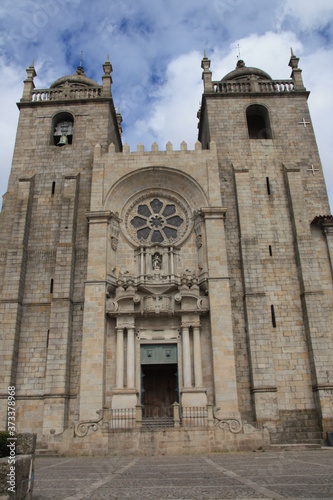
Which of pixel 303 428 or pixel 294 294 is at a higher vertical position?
pixel 294 294

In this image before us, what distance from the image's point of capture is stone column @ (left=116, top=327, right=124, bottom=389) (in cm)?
1553

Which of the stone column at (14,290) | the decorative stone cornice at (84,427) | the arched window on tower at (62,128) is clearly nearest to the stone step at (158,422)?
the decorative stone cornice at (84,427)

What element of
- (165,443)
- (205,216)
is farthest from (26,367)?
(205,216)

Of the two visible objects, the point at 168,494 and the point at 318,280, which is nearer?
the point at 168,494

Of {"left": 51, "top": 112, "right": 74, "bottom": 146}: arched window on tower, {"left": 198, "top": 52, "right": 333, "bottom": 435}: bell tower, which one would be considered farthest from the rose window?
{"left": 51, "top": 112, "right": 74, "bottom": 146}: arched window on tower

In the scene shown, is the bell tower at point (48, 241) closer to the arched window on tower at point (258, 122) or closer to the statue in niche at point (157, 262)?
the statue in niche at point (157, 262)

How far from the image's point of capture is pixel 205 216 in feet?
58.7

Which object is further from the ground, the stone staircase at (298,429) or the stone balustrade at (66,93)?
the stone balustrade at (66,93)

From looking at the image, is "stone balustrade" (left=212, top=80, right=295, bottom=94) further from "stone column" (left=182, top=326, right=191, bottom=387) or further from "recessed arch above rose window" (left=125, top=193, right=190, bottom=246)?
"stone column" (left=182, top=326, right=191, bottom=387)

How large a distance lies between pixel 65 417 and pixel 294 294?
9.72 metres

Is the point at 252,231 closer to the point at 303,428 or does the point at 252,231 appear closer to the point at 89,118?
the point at 303,428

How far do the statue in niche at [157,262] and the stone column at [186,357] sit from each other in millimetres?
2766

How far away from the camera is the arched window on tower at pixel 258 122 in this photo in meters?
21.7

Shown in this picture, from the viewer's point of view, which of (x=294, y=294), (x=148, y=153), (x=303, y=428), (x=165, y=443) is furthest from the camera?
(x=148, y=153)
